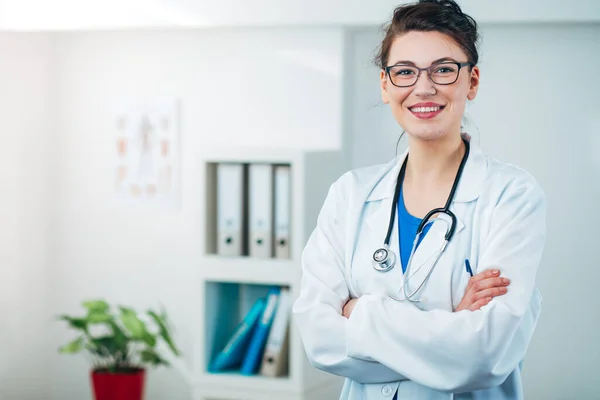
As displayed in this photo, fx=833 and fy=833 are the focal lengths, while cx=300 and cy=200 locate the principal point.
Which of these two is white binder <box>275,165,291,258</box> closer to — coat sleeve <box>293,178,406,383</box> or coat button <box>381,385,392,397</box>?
coat sleeve <box>293,178,406,383</box>

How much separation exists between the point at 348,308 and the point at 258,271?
1.35 m

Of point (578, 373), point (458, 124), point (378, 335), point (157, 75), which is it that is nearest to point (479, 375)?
point (378, 335)

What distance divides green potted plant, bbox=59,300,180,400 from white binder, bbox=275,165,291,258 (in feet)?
2.45

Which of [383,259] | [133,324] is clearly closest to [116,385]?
[133,324]

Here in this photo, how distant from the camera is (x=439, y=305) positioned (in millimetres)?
1611

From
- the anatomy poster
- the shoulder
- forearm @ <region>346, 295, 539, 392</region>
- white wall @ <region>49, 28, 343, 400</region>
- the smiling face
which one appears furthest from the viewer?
the anatomy poster

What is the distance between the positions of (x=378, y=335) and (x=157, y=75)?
229 cm

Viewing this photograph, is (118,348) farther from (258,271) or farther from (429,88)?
(429,88)

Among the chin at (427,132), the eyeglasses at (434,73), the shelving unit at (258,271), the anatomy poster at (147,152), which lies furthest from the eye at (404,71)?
the anatomy poster at (147,152)

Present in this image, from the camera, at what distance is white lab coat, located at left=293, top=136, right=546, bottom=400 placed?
5.02 feet

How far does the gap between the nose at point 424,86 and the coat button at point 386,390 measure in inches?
22.7

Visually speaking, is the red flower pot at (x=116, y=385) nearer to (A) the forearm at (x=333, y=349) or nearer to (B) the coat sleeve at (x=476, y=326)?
(A) the forearm at (x=333, y=349)

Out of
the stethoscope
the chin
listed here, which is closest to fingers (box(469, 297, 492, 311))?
the stethoscope

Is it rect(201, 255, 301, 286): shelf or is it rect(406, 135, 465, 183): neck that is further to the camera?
rect(201, 255, 301, 286): shelf
